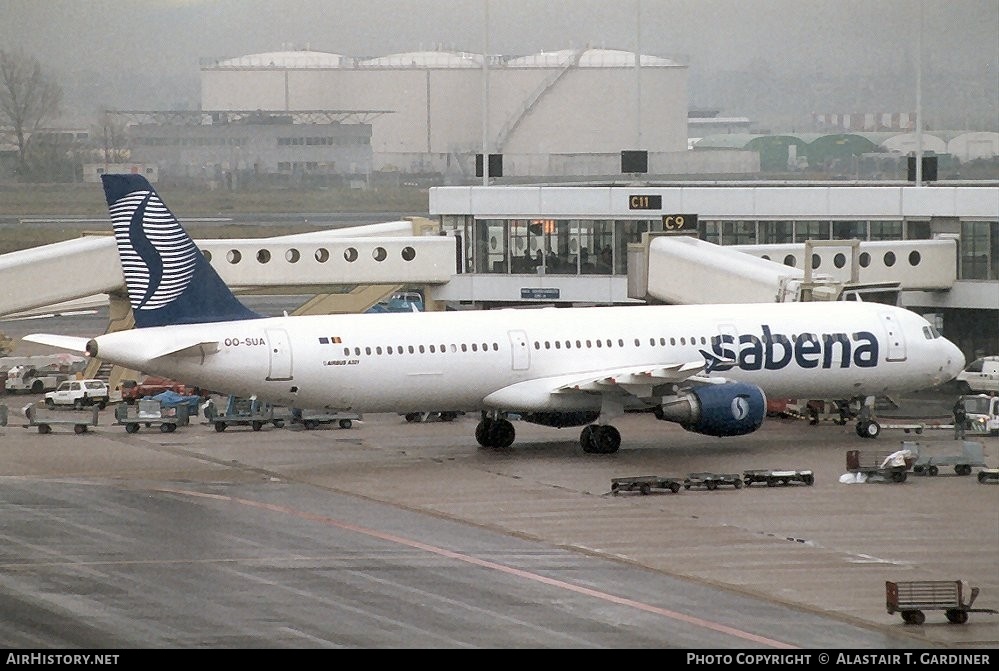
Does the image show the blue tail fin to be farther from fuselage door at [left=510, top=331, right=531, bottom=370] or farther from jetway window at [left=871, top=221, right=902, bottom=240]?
jetway window at [left=871, top=221, right=902, bottom=240]

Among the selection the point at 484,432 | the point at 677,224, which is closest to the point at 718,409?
the point at 484,432

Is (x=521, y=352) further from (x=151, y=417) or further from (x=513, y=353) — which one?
(x=151, y=417)

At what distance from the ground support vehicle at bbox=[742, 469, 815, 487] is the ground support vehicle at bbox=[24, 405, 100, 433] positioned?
75.0 ft

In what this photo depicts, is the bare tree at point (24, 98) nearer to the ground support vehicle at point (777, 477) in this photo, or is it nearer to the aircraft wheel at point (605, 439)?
the aircraft wheel at point (605, 439)

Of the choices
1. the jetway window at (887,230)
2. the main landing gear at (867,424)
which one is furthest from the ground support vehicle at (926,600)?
the jetway window at (887,230)

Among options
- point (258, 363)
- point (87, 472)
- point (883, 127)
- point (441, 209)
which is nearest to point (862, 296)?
point (441, 209)

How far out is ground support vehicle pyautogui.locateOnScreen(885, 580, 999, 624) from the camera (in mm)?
28000

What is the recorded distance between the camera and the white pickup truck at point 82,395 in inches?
2403

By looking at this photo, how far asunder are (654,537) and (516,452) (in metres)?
13.9

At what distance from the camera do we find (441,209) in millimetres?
72312

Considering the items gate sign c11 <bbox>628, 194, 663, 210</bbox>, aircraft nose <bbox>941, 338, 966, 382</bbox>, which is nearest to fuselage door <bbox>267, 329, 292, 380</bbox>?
aircraft nose <bbox>941, 338, 966, 382</bbox>

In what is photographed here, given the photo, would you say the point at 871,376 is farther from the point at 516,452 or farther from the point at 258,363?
the point at 258,363

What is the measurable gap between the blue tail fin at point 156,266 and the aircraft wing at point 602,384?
332 inches

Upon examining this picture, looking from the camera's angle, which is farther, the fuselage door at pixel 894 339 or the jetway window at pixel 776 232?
the jetway window at pixel 776 232
